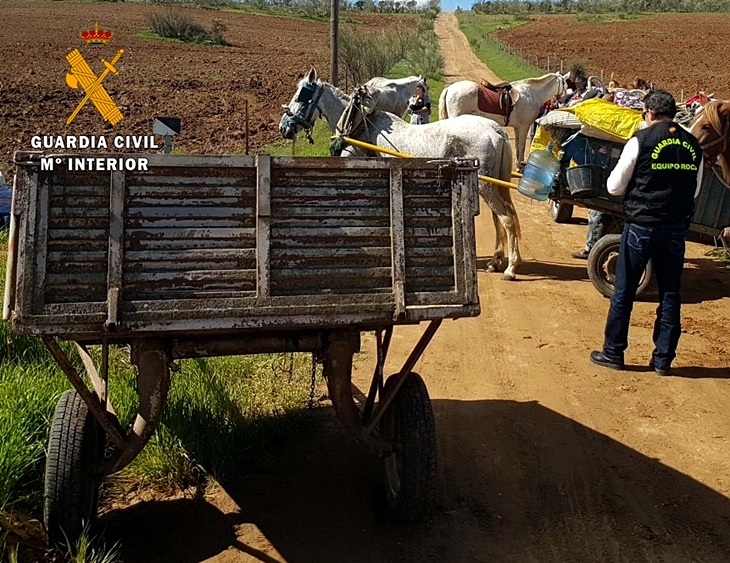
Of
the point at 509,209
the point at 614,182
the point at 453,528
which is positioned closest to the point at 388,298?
the point at 453,528

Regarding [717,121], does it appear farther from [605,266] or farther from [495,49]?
[495,49]

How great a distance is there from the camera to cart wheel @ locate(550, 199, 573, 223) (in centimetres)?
1088

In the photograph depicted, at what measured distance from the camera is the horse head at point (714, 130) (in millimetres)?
6781

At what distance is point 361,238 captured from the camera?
3354mm

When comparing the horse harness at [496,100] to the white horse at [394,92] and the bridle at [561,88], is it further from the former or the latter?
the bridle at [561,88]

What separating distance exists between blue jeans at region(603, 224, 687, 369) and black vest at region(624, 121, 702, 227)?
0.12 metres

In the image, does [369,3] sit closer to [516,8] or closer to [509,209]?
[516,8]

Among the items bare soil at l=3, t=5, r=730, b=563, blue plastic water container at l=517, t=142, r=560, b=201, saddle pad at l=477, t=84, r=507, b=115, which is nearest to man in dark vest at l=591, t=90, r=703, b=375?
bare soil at l=3, t=5, r=730, b=563

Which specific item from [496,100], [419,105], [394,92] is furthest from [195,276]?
[496,100]

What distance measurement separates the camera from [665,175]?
5.46 meters

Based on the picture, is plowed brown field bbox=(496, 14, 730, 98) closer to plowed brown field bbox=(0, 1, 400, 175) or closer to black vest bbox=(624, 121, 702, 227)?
plowed brown field bbox=(0, 1, 400, 175)

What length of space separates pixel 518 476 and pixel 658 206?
246 centimetres

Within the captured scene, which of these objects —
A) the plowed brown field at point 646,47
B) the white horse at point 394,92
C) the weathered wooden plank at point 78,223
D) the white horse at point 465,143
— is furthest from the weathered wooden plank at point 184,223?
the plowed brown field at point 646,47

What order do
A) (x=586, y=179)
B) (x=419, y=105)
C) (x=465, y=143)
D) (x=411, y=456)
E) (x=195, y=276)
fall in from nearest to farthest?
(x=195, y=276)
(x=411, y=456)
(x=586, y=179)
(x=465, y=143)
(x=419, y=105)
